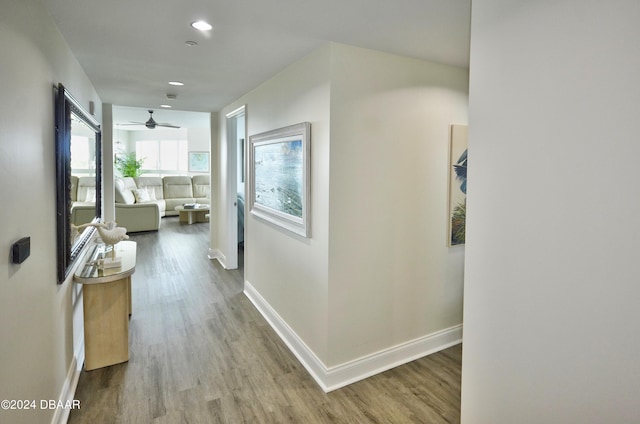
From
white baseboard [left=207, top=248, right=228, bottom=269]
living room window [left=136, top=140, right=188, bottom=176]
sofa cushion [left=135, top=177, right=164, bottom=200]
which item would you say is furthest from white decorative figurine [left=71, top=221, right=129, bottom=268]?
living room window [left=136, top=140, right=188, bottom=176]

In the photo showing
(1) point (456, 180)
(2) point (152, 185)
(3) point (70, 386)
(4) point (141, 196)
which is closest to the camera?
(3) point (70, 386)

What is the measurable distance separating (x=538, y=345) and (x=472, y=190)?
59 cm

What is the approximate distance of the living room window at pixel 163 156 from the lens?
36.3 ft

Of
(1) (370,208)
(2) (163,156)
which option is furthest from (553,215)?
(2) (163,156)

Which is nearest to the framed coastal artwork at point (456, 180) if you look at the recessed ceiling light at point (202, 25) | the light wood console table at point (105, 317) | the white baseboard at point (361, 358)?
the white baseboard at point (361, 358)

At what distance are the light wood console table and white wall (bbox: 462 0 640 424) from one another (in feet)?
8.02

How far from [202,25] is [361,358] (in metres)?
2.41

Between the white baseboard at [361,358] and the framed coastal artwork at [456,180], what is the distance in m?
0.83

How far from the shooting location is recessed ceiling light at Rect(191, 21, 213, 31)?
2.02 meters

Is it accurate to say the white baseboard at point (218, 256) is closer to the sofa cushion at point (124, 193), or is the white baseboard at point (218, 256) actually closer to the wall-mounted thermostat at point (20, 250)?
the sofa cushion at point (124, 193)

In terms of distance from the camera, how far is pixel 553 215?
1120mm

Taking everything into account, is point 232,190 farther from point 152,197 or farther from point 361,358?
point 152,197

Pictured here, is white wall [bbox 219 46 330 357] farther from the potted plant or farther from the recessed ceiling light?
the potted plant

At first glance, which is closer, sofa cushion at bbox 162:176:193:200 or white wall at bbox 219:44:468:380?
white wall at bbox 219:44:468:380
